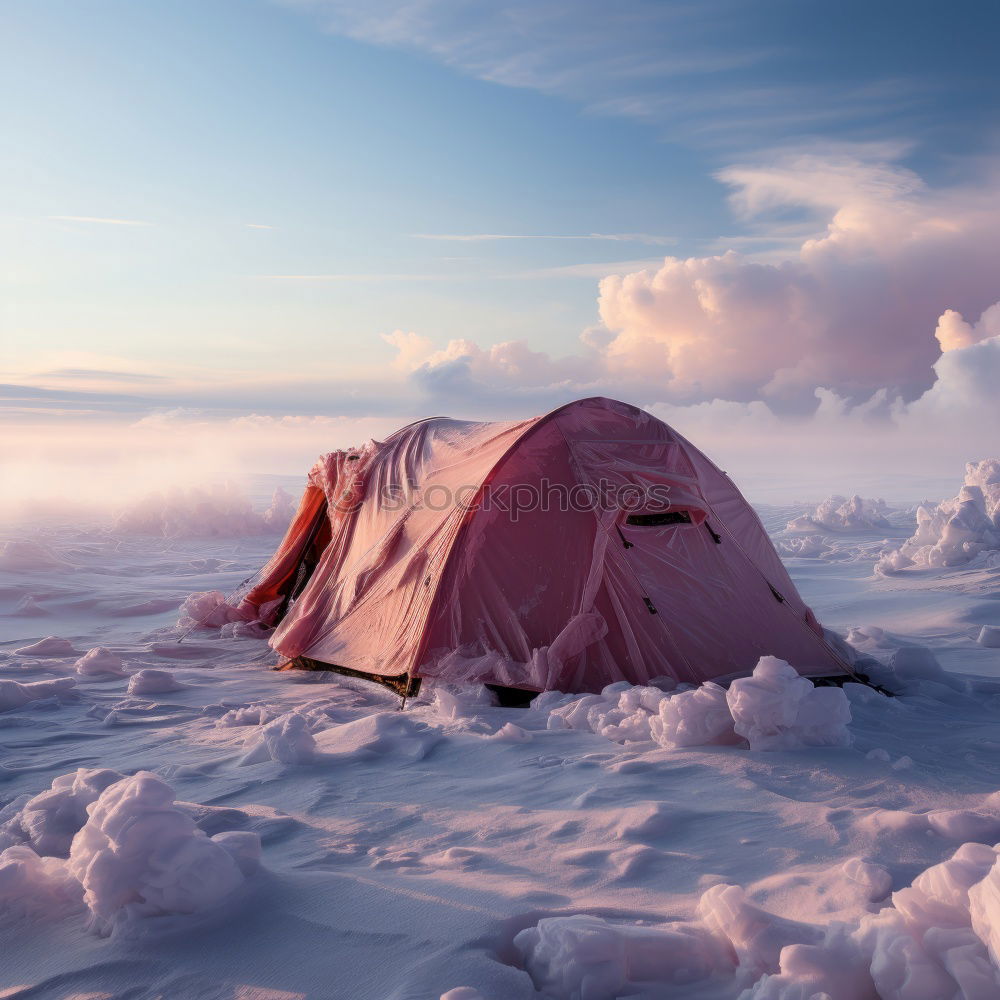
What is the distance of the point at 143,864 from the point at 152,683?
4768mm

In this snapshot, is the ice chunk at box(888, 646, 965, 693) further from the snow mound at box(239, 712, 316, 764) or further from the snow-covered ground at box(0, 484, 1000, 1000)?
the snow mound at box(239, 712, 316, 764)

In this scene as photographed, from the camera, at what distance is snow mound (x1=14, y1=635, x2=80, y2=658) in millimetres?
9047

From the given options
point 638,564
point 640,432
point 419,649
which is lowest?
point 419,649

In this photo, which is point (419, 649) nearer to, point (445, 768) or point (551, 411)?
point (445, 768)

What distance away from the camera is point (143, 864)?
2.76 metres

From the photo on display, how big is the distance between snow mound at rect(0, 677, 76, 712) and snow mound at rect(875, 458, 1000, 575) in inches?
550

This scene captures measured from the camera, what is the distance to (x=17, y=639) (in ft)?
32.7

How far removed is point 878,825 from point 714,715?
140 cm

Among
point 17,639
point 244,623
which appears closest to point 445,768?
point 244,623

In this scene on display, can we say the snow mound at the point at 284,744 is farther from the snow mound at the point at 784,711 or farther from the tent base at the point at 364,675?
the snow mound at the point at 784,711

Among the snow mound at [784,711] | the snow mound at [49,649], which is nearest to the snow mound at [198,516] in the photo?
the snow mound at [49,649]

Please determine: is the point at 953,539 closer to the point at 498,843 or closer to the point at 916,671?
the point at 916,671

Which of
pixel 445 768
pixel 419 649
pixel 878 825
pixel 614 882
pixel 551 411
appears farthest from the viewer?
pixel 551 411

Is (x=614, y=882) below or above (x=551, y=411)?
below
